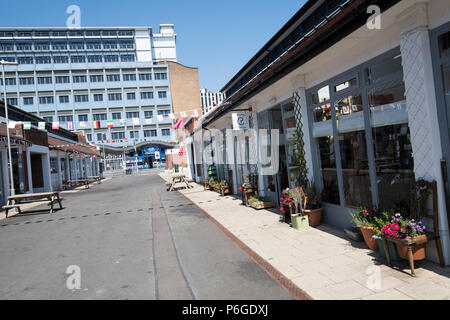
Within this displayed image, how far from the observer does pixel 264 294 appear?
142 inches

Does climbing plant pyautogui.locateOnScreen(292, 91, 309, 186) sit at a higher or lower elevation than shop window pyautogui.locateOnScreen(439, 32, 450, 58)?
lower

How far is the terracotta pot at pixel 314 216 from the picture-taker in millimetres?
6352

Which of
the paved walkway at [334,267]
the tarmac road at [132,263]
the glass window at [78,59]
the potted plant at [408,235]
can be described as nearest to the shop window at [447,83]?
the potted plant at [408,235]

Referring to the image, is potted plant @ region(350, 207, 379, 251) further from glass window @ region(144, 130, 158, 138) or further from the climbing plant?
glass window @ region(144, 130, 158, 138)

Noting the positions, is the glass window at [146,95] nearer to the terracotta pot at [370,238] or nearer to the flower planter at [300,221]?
the flower planter at [300,221]

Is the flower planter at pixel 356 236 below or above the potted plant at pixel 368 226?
below

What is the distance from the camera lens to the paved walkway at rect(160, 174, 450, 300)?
3.37 metres

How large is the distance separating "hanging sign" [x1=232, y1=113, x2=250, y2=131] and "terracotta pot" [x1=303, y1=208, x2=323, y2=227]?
3.72m

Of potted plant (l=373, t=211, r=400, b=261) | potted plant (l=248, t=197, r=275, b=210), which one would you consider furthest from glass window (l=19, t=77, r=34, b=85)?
potted plant (l=373, t=211, r=400, b=261)

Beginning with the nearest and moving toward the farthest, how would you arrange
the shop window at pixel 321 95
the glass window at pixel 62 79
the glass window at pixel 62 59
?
the shop window at pixel 321 95, the glass window at pixel 62 79, the glass window at pixel 62 59

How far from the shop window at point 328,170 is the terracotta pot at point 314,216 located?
1.00 feet

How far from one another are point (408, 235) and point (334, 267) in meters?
1.00

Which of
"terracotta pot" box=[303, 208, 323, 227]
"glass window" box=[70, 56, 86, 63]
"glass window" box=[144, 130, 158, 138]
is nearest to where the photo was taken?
"terracotta pot" box=[303, 208, 323, 227]
